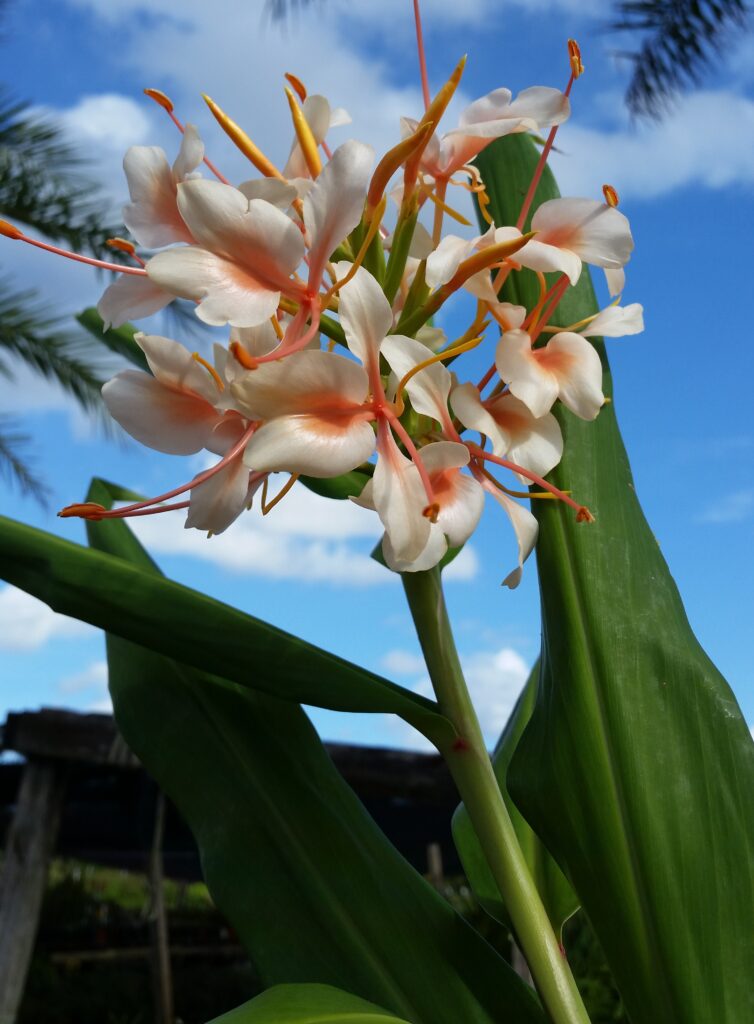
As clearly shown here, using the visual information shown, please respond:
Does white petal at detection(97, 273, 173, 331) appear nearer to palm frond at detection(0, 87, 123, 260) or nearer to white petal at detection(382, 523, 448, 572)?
white petal at detection(382, 523, 448, 572)

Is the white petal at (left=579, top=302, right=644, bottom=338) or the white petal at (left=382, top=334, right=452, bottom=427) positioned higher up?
the white petal at (left=579, top=302, right=644, bottom=338)

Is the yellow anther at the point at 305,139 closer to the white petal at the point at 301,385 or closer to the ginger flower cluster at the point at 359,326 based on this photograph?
the ginger flower cluster at the point at 359,326

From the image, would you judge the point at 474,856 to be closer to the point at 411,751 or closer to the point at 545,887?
the point at 545,887

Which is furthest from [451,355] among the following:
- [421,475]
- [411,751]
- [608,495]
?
[411,751]

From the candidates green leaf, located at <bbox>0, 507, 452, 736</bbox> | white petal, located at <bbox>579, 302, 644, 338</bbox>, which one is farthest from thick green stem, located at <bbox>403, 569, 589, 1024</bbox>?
white petal, located at <bbox>579, 302, 644, 338</bbox>

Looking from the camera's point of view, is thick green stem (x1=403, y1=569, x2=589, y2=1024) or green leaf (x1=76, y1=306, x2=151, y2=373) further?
green leaf (x1=76, y1=306, x2=151, y2=373)

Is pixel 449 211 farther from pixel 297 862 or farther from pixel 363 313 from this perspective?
pixel 297 862

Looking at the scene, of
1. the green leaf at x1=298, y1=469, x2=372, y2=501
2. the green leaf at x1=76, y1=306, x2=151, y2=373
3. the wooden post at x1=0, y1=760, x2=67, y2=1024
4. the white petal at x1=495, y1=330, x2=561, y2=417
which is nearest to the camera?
the white petal at x1=495, y1=330, x2=561, y2=417
